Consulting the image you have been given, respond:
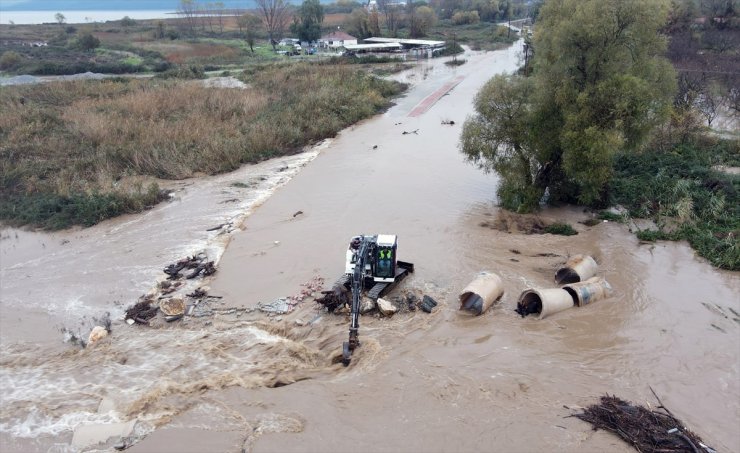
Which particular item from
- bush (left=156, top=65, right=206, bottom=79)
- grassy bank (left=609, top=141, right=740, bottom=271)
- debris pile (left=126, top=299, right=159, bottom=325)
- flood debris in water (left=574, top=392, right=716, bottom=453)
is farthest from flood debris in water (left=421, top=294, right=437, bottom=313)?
bush (left=156, top=65, right=206, bottom=79)

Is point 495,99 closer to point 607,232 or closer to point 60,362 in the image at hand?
point 607,232

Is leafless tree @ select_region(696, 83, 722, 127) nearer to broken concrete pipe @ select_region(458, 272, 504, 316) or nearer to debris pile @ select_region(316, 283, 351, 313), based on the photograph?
broken concrete pipe @ select_region(458, 272, 504, 316)

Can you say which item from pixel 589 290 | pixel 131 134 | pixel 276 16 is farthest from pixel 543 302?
pixel 276 16

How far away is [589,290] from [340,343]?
257 inches

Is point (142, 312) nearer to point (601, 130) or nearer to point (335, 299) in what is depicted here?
point (335, 299)

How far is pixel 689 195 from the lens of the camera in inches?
709

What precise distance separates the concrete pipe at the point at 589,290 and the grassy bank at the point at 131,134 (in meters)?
16.2

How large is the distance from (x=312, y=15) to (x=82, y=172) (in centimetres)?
5592

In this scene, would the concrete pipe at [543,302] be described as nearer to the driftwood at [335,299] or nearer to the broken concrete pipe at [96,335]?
the driftwood at [335,299]

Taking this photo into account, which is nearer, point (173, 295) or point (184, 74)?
Result: point (173, 295)

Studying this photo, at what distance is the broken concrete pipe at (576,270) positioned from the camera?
13.4 meters

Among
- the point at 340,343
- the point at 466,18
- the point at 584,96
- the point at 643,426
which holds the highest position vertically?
the point at 466,18

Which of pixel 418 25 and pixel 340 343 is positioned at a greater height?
pixel 418 25

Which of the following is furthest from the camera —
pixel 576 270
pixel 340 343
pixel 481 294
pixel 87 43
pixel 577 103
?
pixel 87 43
